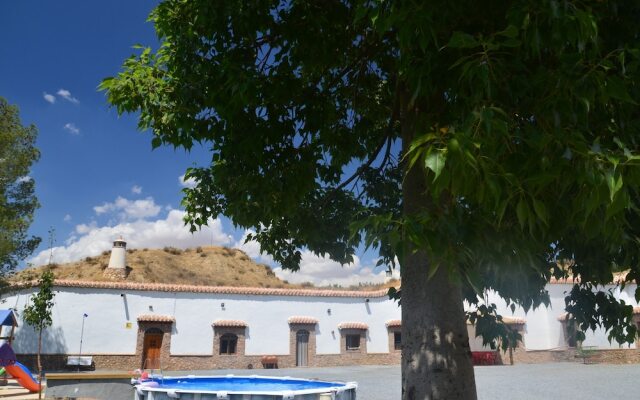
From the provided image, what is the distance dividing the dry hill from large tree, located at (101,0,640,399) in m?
43.6

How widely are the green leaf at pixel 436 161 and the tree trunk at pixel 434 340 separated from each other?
1.51 m

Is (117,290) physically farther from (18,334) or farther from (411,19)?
(411,19)

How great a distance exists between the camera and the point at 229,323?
28.8 meters

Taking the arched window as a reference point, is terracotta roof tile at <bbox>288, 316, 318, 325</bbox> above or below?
above

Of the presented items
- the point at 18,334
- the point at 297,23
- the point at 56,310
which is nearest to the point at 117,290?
the point at 56,310

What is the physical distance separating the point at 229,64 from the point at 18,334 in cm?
2656

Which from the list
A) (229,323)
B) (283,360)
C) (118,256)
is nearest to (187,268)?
(118,256)

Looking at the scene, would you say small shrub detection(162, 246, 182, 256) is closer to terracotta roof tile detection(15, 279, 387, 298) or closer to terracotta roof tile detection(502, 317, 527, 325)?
terracotta roof tile detection(15, 279, 387, 298)

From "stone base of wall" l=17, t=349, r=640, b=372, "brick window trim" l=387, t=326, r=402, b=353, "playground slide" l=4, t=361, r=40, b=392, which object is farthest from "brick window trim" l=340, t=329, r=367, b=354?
"playground slide" l=4, t=361, r=40, b=392

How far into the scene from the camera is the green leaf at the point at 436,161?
227 centimetres

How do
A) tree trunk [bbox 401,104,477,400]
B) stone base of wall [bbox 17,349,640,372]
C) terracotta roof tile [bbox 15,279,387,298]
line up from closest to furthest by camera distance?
1. tree trunk [bbox 401,104,477,400]
2. stone base of wall [bbox 17,349,640,372]
3. terracotta roof tile [bbox 15,279,387,298]

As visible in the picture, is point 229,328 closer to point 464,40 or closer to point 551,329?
point 551,329

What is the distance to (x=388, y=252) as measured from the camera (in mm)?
6727

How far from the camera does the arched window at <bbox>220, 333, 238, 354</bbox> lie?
28653mm
